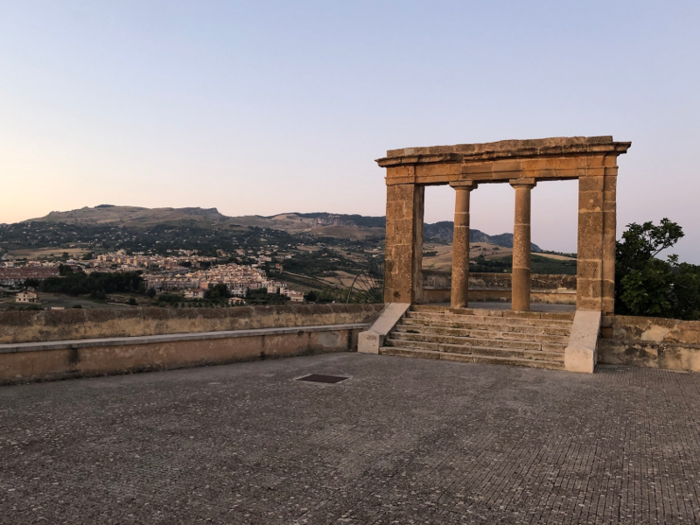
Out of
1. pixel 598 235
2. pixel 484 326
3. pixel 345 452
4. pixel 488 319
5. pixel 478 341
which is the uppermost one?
pixel 598 235

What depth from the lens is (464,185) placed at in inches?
567

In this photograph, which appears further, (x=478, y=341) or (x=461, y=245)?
(x=461, y=245)

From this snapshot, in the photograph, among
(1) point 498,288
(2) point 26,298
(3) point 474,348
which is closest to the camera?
(3) point 474,348

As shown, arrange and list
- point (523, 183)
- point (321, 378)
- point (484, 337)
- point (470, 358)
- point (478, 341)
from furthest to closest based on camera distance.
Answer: point (523, 183) < point (484, 337) < point (478, 341) < point (470, 358) < point (321, 378)

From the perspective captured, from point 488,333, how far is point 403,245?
367 centimetres

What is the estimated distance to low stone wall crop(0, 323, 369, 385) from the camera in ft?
28.2

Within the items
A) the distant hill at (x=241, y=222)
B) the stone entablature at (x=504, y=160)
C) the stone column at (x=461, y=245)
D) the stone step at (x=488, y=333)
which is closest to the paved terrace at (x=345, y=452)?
the stone step at (x=488, y=333)

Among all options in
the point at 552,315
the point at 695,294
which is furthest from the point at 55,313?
the point at 695,294

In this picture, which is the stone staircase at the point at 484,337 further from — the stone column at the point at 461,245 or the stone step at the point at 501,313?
the stone column at the point at 461,245

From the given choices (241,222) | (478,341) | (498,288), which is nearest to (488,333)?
(478,341)

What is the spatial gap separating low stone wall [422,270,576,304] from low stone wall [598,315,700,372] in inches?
280

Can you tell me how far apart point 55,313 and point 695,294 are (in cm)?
1498

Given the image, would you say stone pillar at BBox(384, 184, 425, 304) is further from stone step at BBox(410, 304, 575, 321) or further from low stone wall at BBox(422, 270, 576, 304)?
low stone wall at BBox(422, 270, 576, 304)

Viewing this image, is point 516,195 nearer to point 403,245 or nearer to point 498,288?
point 403,245
